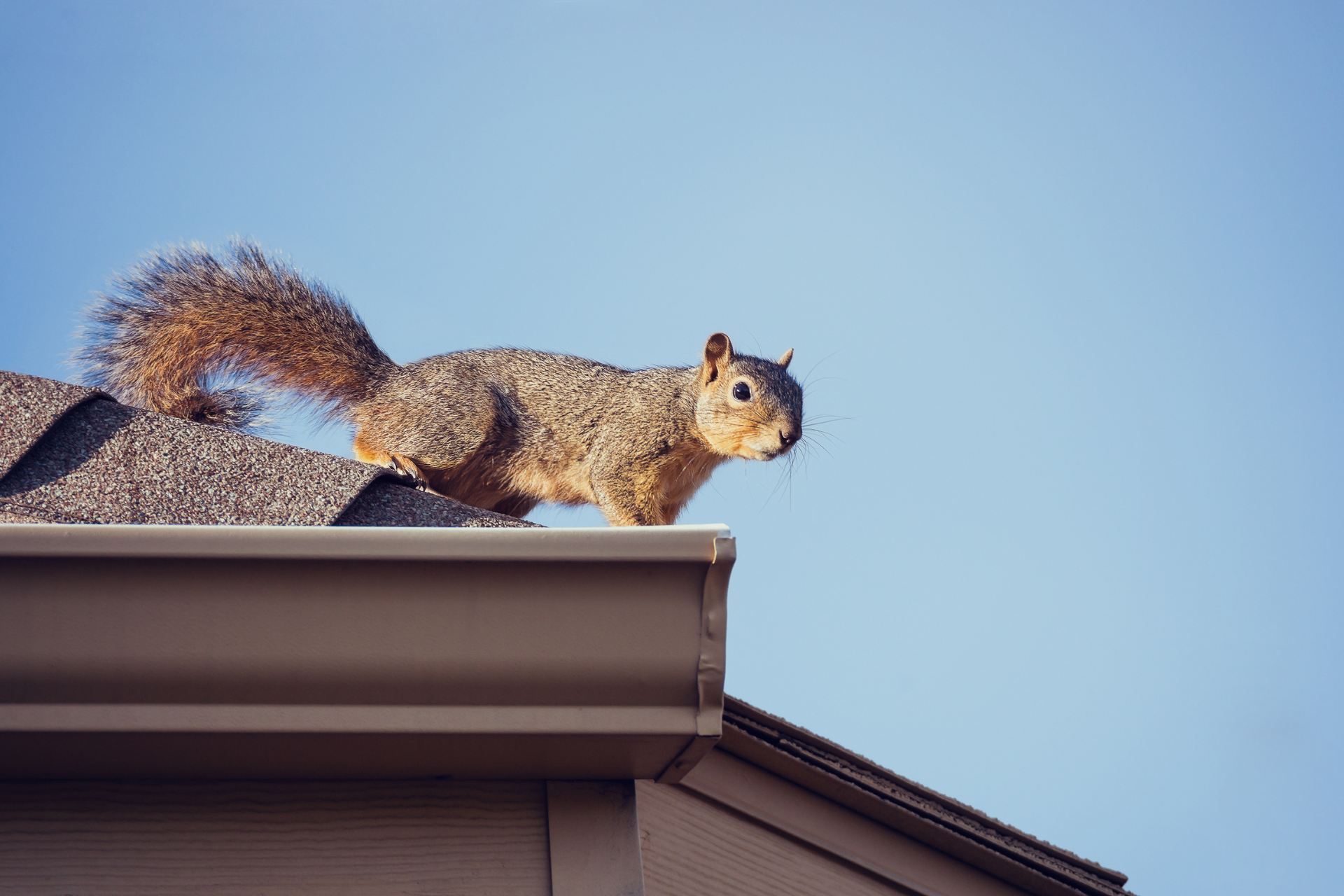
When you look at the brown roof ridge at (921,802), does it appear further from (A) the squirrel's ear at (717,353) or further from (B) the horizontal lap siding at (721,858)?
(A) the squirrel's ear at (717,353)

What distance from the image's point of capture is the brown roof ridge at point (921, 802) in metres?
2.11

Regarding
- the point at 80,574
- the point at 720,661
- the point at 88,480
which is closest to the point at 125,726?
the point at 80,574

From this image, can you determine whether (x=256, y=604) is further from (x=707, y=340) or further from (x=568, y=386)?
(x=707, y=340)

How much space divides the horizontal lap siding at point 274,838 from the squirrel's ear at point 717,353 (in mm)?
3491

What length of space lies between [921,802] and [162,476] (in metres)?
1.58

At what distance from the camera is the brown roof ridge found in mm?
2107

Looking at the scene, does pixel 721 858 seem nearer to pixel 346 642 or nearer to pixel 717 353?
pixel 346 642

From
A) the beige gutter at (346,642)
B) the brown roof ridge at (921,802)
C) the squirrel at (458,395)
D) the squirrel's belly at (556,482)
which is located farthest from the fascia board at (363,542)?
the squirrel's belly at (556,482)

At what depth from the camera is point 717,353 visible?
15.8 feet

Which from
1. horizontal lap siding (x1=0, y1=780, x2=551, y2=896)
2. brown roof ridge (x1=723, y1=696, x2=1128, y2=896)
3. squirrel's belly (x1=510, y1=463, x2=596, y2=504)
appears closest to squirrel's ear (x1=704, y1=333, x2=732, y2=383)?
squirrel's belly (x1=510, y1=463, x2=596, y2=504)

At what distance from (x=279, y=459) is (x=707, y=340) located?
3314 mm

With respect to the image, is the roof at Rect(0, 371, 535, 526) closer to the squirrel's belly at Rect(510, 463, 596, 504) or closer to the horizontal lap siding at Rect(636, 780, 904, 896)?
the horizontal lap siding at Rect(636, 780, 904, 896)

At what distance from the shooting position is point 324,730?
1221 mm

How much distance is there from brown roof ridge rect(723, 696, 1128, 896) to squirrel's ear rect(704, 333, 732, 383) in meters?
2.60
